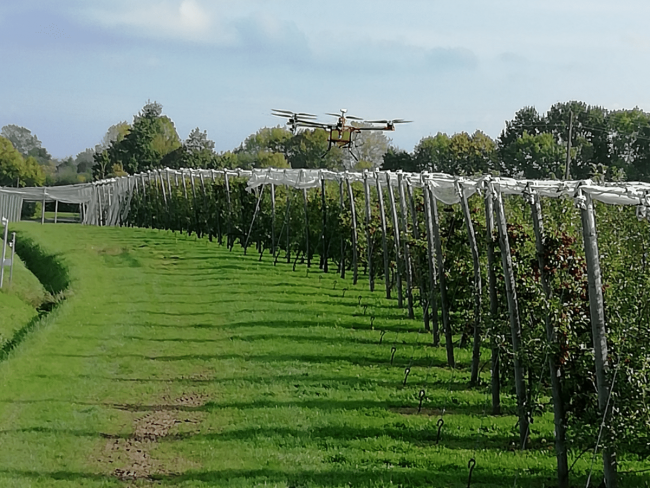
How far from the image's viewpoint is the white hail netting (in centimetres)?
631

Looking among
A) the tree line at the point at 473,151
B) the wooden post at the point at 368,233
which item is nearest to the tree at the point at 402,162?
the tree line at the point at 473,151

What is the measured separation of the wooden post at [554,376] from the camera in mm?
6668

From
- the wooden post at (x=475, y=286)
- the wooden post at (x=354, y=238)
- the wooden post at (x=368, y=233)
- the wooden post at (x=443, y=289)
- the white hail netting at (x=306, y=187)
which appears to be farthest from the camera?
the wooden post at (x=354, y=238)

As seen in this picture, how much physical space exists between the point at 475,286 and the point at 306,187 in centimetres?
1189

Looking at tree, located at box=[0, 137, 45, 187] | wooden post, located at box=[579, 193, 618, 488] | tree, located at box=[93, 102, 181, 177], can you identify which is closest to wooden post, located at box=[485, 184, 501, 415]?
wooden post, located at box=[579, 193, 618, 488]

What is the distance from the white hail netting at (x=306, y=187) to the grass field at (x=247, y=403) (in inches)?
91.2

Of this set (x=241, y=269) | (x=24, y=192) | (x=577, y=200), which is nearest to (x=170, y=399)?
(x=577, y=200)

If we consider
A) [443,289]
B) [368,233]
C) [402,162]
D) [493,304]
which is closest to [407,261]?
[368,233]

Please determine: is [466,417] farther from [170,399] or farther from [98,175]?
[98,175]

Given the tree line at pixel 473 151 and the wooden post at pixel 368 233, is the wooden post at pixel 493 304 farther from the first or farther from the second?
the tree line at pixel 473 151

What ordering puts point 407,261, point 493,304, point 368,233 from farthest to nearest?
point 368,233 → point 407,261 → point 493,304

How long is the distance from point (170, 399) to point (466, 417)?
130 inches

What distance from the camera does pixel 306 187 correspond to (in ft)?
72.5

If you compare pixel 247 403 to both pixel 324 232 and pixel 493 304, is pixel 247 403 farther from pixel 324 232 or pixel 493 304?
pixel 324 232
